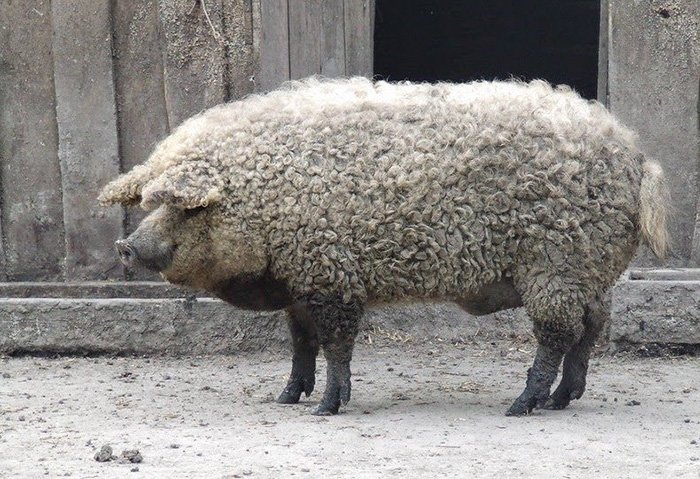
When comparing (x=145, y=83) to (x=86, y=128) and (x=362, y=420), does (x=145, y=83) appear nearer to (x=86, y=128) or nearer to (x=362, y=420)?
(x=86, y=128)

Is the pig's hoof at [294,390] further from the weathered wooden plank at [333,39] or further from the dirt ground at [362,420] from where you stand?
the weathered wooden plank at [333,39]

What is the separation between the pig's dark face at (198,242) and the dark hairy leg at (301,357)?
20.1 inches

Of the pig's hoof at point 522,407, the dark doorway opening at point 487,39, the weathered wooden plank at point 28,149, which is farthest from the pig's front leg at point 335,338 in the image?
the dark doorway opening at point 487,39

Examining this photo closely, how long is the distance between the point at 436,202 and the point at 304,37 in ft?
7.12

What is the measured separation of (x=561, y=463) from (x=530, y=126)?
1.72 m

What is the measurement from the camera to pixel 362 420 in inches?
245

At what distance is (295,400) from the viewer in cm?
671

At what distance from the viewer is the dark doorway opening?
41.3 feet

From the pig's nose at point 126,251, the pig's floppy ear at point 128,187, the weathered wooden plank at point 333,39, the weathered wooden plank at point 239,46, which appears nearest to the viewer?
the pig's nose at point 126,251

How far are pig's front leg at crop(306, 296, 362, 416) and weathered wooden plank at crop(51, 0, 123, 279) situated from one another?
2.21 metres

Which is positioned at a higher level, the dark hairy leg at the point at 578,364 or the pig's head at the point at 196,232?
the pig's head at the point at 196,232

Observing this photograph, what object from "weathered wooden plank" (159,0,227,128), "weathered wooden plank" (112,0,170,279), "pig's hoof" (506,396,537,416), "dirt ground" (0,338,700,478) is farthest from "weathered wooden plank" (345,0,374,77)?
"pig's hoof" (506,396,537,416)

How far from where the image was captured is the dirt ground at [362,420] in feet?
17.5

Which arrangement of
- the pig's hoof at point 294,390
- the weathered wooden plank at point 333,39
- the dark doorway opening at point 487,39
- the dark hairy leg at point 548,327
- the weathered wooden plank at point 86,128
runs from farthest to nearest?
the dark doorway opening at point 487,39, the weathered wooden plank at point 333,39, the weathered wooden plank at point 86,128, the pig's hoof at point 294,390, the dark hairy leg at point 548,327
